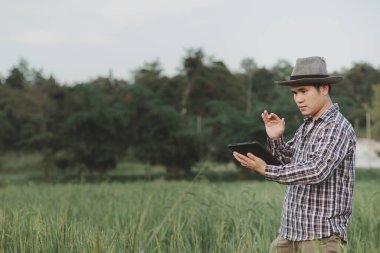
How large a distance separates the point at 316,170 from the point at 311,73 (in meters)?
0.47

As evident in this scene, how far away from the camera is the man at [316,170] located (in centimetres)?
219

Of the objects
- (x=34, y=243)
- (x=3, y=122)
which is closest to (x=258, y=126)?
(x=3, y=122)

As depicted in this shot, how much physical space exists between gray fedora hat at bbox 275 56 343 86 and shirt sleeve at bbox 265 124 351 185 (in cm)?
24

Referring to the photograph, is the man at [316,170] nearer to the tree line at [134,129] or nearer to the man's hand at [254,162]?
the man's hand at [254,162]

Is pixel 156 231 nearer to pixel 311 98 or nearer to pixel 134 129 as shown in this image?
pixel 311 98

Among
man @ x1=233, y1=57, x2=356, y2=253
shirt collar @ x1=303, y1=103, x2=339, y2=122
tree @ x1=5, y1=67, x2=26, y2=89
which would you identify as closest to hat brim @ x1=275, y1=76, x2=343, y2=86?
man @ x1=233, y1=57, x2=356, y2=253

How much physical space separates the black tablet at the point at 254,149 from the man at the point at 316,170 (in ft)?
0.08

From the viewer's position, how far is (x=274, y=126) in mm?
2617

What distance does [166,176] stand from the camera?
1955cm

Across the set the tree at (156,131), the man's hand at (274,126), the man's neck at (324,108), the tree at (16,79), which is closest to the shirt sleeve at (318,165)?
the man's neck at (324,108)

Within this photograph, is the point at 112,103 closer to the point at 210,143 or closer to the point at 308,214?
the point at 210,143

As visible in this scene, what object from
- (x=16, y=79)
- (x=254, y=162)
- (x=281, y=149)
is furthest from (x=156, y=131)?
(x=16, y=79)

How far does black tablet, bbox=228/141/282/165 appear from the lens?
2.15 m

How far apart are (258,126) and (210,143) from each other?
1869 millimetres
